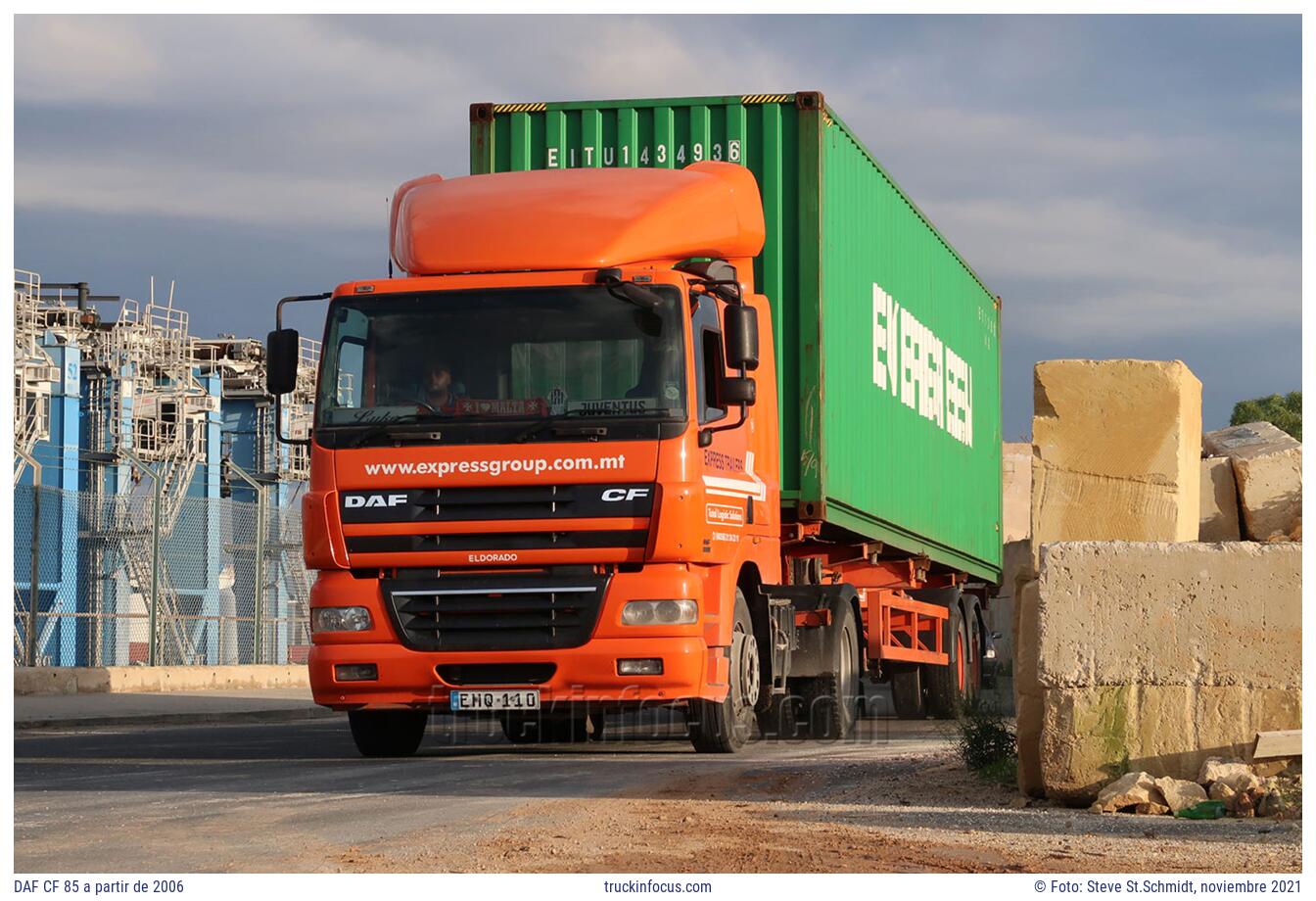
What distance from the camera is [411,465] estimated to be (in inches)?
434

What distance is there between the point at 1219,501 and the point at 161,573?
14.0m

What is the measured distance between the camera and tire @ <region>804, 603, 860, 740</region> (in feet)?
43.8

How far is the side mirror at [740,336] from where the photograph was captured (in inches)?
441

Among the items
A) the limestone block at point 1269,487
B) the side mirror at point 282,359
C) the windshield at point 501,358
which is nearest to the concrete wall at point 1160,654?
the windshield at point 501,358

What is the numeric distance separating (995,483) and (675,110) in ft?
29.6

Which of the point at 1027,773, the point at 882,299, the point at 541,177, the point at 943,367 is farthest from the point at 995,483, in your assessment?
the point at 1027,773

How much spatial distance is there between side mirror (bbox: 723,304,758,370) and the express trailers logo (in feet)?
12.8

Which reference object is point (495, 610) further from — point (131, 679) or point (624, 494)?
point (131, 679)

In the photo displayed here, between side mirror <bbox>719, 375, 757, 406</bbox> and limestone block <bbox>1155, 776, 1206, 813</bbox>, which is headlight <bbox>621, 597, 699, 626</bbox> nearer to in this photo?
side mirror <bbox>719, 375, 757, 406</bbox>

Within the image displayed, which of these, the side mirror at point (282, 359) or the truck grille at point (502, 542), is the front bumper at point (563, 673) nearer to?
the truck grille at point (502, 542)

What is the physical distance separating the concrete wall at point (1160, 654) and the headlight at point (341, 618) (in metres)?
4.36

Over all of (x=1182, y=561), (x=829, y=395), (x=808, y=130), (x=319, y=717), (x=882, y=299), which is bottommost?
(x=319, y=717)

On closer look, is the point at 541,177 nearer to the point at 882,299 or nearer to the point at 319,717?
the point at 882,299
